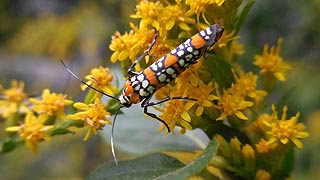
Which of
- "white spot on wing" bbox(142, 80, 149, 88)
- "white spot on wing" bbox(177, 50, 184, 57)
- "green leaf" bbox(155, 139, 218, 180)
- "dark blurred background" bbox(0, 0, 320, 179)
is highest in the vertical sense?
"dark blurred background" bbox(0, 0, 320, 179)

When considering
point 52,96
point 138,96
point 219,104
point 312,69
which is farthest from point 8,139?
point 312,69

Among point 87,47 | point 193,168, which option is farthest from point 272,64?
point 87,47

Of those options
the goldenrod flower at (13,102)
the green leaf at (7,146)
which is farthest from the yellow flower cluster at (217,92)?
the goldenrod flower at (13,102)

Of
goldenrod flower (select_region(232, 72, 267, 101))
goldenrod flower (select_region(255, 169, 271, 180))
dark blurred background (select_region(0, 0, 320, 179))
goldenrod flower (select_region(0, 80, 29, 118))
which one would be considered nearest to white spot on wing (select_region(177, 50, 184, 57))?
goldenrod flower (select_region(232, 72, 267, 101))

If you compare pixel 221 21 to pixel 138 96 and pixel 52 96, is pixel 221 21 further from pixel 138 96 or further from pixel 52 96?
pixel 52 96

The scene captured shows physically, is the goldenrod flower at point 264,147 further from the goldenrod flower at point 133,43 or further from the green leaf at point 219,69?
the goldenrod flower at point 133,43

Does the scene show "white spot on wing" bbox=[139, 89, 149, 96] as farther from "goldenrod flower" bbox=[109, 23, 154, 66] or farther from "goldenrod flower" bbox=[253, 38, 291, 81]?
"goldenrod flower" bbox=[253, 38, 291, 81]
